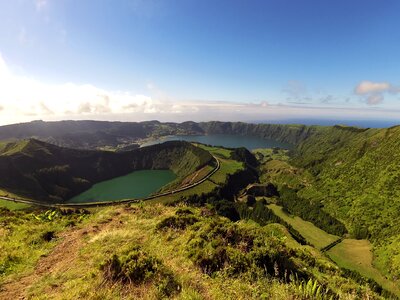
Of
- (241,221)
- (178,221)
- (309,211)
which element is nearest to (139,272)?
(178,221)

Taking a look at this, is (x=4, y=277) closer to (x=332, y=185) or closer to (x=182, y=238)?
(x=182, y=238)

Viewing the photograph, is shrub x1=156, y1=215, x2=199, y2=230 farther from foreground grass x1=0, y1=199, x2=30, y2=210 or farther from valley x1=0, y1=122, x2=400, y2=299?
foreground grass x1=0, y1=199, x2=30, y2=210

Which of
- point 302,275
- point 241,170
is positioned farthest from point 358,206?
point 302,275

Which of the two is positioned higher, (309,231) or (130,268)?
(130,268)

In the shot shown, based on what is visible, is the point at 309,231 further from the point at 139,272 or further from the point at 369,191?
the point at 139,272

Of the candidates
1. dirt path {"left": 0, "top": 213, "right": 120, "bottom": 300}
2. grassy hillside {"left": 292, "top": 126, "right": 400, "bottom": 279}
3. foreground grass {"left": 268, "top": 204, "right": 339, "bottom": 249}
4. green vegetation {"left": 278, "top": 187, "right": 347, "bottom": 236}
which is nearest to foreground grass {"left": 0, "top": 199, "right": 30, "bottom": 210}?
dirt path {"left": 0, "top": 213, "right": 120, "bottom": 300}

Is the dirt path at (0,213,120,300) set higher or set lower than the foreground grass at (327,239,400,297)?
higher
